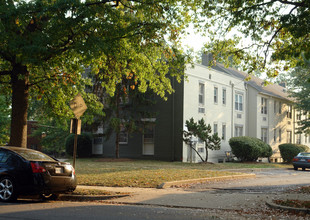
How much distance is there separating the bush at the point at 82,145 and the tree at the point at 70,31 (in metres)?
18.1

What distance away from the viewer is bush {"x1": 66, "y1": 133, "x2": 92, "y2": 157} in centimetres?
3331

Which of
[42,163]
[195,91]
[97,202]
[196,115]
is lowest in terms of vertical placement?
[97,202]

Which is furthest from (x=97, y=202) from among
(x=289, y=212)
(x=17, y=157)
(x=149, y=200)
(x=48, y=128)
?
(x=48, y=128)

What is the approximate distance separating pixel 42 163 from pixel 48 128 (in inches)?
1350

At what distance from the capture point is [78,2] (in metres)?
11.8

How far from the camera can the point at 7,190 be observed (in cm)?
998

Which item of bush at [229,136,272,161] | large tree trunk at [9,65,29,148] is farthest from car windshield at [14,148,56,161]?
bush at [229,136,272,161]

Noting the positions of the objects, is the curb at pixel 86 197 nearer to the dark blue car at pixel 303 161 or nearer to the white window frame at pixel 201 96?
the dark blue car at pixel 303 161

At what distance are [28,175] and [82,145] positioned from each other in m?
23.8

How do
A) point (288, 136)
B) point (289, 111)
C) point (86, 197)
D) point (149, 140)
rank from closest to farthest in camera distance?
point (86, 197)
point (149, 140)
point (288, 136)
point (289, 111)

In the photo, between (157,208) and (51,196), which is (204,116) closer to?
(51,196)

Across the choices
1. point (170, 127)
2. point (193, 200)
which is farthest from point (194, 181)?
point (170, 127)

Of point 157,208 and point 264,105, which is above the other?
point 264,105

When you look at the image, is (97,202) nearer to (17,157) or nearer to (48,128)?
(17,157)
